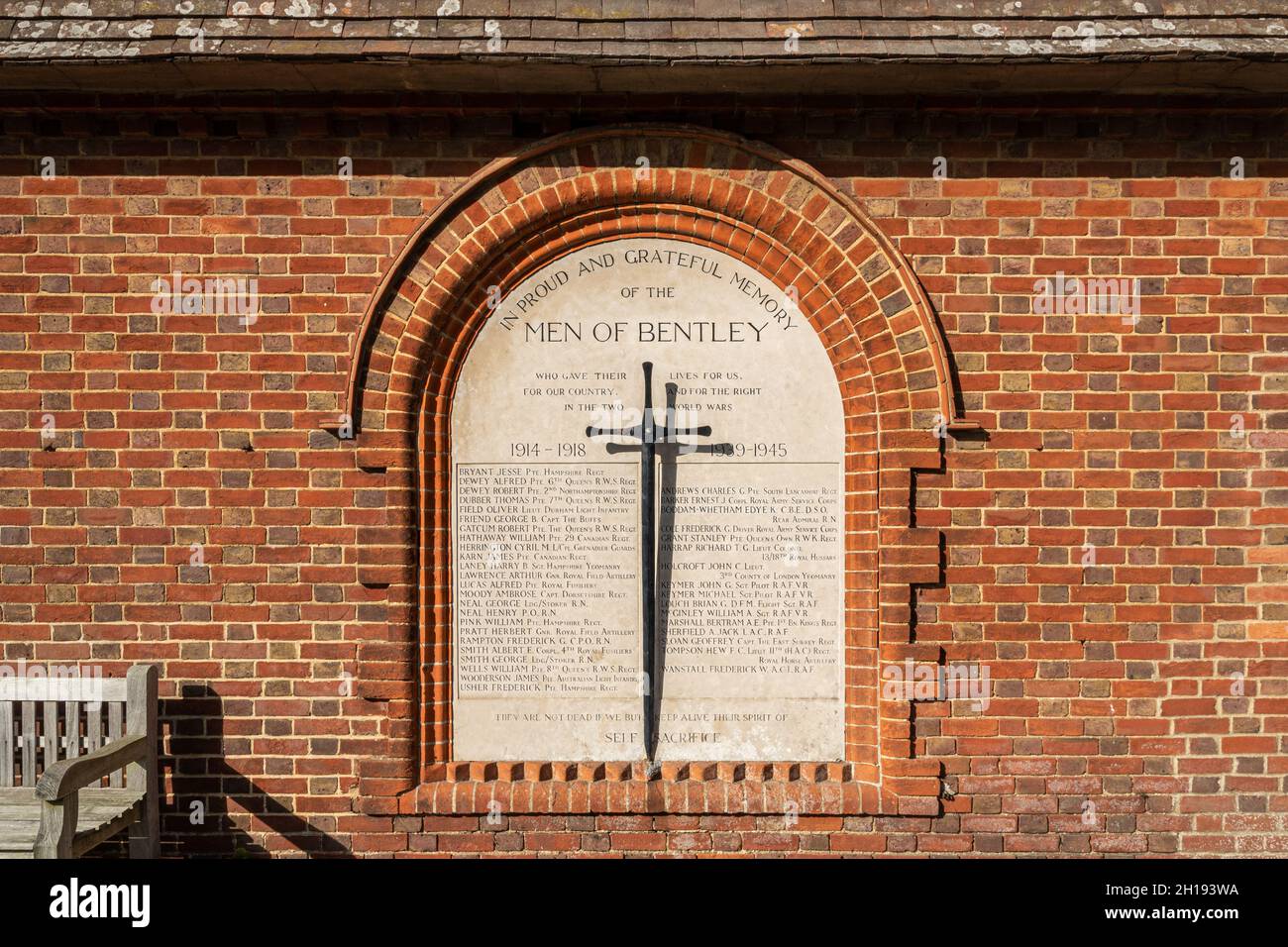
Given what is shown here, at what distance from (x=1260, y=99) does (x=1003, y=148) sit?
1234mm

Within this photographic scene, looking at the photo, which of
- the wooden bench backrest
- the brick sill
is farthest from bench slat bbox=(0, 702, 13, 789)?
the brick sill

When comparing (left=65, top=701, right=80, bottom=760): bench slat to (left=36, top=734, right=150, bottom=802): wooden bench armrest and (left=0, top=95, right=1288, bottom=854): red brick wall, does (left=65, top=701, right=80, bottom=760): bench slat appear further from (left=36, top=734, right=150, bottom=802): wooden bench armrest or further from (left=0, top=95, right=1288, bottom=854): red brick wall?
(left=36, top=734, right=150, bottom=802): wooden bench armrest

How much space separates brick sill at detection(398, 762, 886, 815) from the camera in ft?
14.3

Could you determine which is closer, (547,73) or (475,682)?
(547,73)

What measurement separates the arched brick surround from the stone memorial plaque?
104mm

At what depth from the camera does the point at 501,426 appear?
455 cm

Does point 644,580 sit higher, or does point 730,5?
point 730,5

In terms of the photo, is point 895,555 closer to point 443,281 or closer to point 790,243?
point 790,243

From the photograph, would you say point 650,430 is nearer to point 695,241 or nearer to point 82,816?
point 695,241

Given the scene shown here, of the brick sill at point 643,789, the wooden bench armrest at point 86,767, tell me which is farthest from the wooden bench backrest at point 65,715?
the brick sill at point 643,789

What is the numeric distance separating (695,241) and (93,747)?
3.76 metres

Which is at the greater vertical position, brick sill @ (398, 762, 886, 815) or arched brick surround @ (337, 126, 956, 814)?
arched brick surround @ (337, 126, 956, 814)

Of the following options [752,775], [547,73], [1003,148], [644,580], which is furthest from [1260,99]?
[752,775]

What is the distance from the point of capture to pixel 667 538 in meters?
4.52
